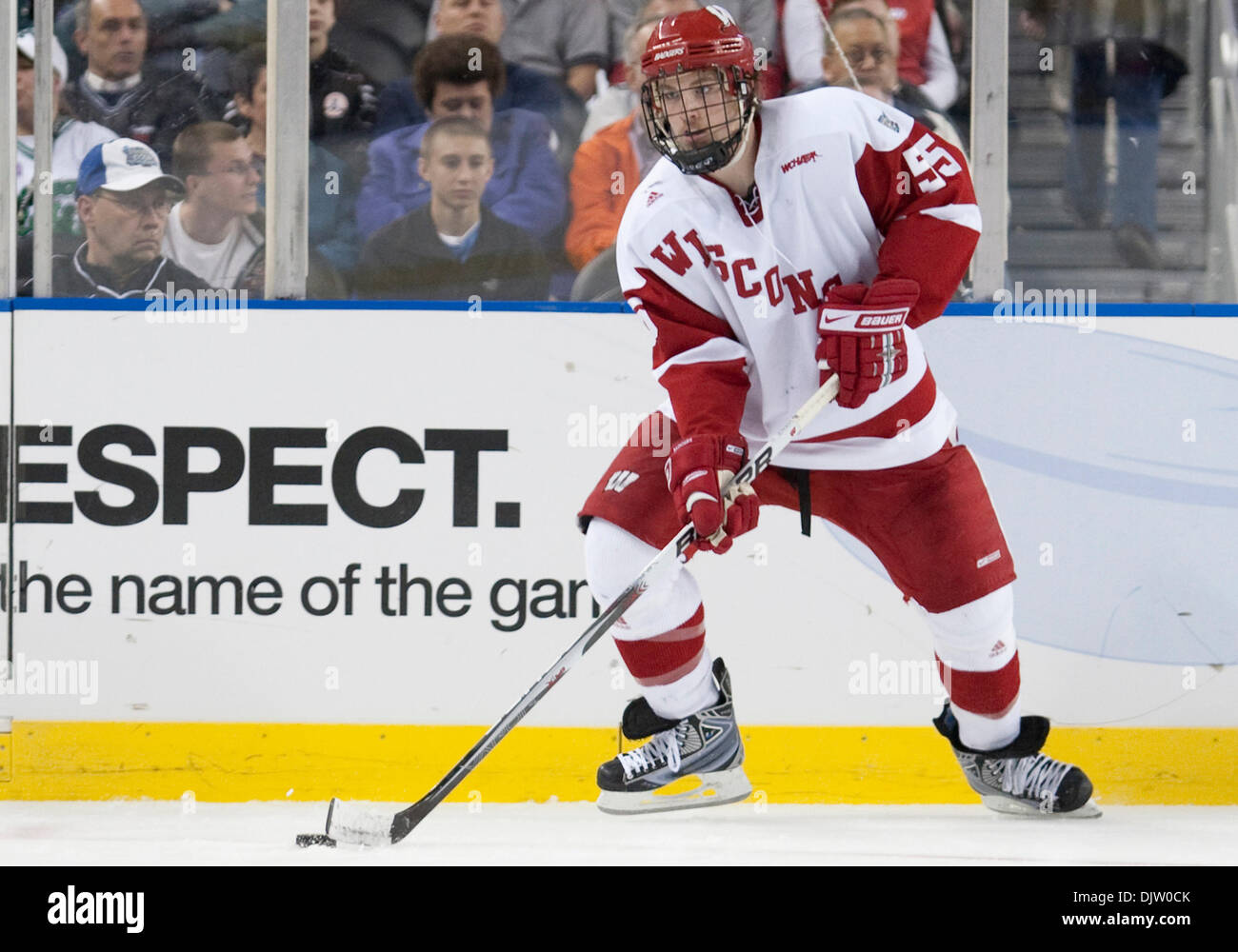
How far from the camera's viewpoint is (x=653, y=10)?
3.60 meters

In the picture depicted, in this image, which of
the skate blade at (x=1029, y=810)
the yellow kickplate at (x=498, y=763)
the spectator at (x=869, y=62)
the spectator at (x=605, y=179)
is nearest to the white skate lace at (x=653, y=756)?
the yellow kickplate at (x=498, y=763)

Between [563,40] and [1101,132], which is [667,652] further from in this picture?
[1101,132]

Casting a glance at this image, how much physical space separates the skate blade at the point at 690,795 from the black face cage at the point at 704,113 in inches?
50.3

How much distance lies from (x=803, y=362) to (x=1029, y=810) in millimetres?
1054

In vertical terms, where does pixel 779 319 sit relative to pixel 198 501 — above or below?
above

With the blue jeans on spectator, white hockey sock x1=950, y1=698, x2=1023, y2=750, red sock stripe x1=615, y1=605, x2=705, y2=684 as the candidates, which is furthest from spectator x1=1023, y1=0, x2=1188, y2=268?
red sock stripe x1=615, y1=605, x2=705, y2=684

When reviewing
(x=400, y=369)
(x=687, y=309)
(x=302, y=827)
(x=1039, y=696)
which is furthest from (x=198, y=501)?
(x=1039, y=696)

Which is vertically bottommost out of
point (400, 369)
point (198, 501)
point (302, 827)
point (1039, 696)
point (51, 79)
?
point (302, 827)

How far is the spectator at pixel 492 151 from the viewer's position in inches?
142

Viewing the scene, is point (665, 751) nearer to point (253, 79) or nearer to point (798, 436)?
point (798, 436)

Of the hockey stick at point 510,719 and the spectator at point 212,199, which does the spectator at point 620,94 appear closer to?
the spectator at point 212,199

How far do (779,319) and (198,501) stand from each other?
4.69 feet

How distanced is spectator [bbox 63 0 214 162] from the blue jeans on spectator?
6.63 ft
